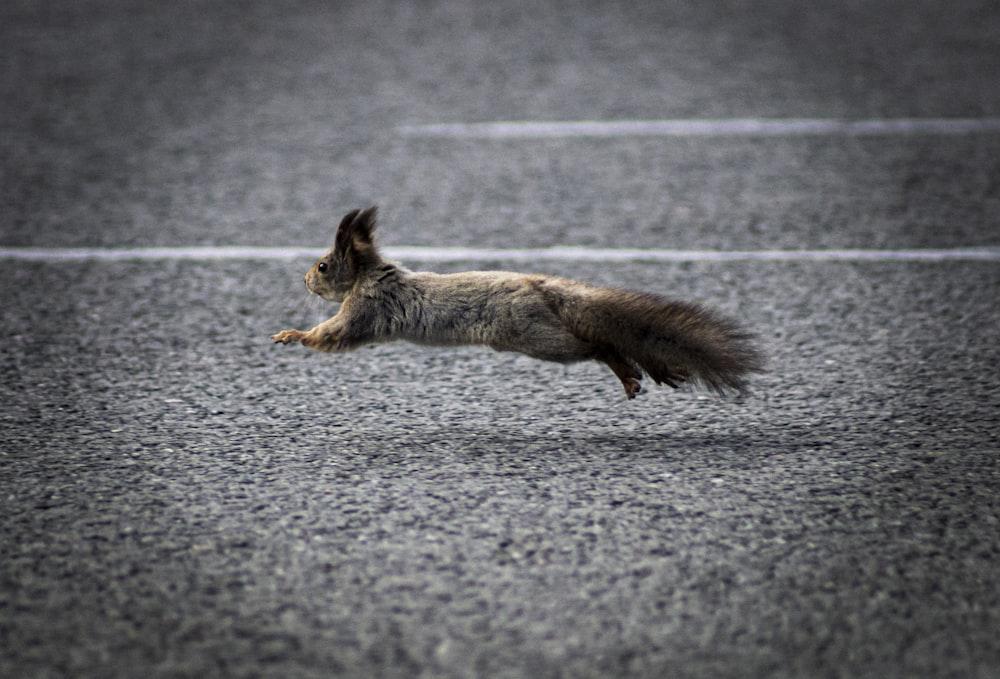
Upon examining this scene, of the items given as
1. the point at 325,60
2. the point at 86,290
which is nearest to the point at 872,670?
the point at 86,290

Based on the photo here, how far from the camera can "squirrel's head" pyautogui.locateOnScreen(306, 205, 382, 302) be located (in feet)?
8.00

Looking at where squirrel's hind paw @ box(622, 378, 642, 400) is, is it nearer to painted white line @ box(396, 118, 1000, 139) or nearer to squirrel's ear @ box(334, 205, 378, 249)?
squirrel's ear @ box(334, 205, 378, 249)

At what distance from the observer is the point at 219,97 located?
215 inches

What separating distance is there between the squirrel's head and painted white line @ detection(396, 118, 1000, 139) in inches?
99.2

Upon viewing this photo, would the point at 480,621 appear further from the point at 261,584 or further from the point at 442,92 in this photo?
the point at 442,92

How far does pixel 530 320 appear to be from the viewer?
2242mm

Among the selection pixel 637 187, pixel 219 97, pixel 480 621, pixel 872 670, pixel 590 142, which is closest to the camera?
pixel 872 670

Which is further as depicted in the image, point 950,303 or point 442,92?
point 442,92

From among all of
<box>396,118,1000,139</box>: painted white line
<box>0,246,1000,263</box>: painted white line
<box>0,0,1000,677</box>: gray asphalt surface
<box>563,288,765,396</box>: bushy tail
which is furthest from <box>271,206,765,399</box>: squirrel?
<box>396,118,1000,139</box>: painted white line

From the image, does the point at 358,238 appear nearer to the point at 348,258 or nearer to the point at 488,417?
the point at 348,258

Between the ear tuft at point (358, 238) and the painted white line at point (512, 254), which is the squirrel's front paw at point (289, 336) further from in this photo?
the painted white line at point (512, 254)

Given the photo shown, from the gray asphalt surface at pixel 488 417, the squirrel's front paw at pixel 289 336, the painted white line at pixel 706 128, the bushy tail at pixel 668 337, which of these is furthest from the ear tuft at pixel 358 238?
the painted white line at pixel 706 128

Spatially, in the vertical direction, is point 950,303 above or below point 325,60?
below

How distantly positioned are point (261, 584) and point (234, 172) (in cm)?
299
